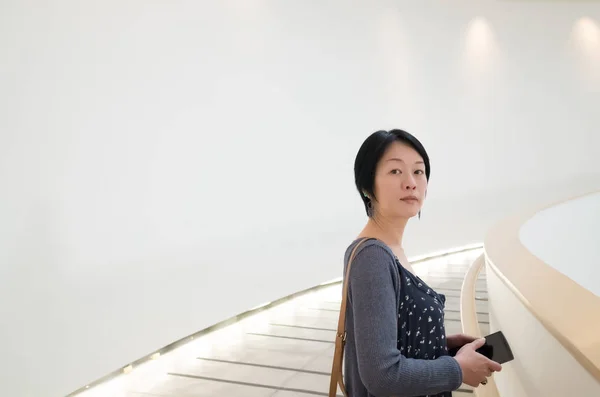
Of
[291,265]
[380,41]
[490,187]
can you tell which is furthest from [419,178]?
[490,187]

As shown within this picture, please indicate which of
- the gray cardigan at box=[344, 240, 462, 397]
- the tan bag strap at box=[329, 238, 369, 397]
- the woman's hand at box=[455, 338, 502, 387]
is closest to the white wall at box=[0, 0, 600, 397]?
the tan bag strap at box=[329, 238, 369, 397]

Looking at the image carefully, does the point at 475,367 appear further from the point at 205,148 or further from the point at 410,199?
the point at 205,148

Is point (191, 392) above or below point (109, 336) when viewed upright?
below

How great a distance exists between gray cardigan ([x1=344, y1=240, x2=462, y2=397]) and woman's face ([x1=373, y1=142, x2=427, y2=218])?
133mm

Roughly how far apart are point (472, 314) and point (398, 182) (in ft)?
8.94

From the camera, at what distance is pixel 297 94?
4.96 metres

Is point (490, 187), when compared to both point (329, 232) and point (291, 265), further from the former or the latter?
point (291, 265)

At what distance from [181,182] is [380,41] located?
11.1 ft

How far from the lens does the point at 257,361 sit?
10.6 feet

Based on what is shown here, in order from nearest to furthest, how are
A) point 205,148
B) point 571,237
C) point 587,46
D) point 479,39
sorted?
point 205,148, point 571,237, point 479,39, point 587,46

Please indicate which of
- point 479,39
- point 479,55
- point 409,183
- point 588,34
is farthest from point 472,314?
point 588,34

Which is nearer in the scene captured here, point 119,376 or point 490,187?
point 119,376

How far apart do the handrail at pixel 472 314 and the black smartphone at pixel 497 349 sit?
3.24 feet

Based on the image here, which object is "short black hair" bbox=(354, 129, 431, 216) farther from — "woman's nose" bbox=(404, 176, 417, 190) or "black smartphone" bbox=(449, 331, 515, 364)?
"black smartphone" bbox=(449, 331, 515, 364)
